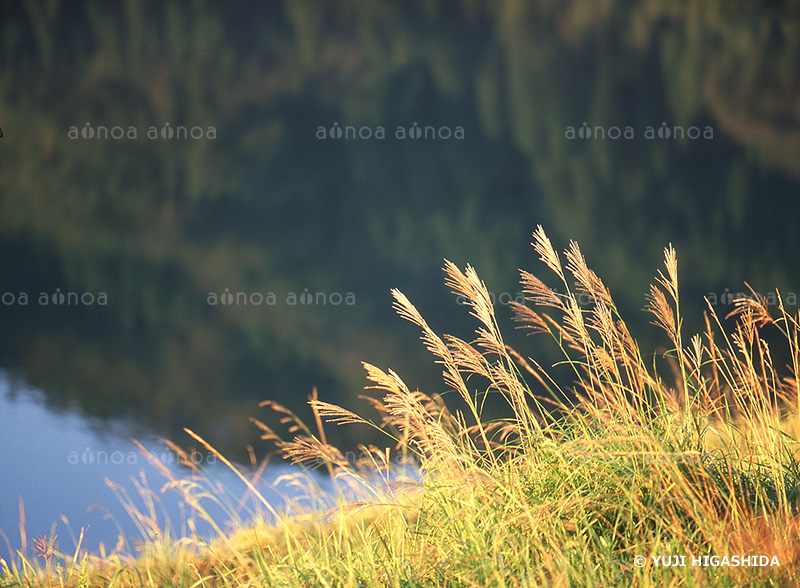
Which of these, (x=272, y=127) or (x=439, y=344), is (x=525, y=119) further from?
(x=439, y=344)

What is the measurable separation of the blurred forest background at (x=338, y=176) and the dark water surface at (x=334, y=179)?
0.09 meters

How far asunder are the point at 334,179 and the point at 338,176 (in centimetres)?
53

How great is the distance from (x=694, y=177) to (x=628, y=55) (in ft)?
51.9

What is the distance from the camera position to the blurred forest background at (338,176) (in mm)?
10914

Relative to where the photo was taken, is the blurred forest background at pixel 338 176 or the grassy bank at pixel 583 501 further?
the blurred forest background at pixel 338 176

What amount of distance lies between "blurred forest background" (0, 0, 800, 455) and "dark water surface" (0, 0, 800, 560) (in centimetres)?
9

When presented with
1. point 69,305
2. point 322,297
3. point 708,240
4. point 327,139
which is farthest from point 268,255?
point 327,139

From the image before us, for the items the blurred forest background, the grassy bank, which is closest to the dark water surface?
the blurred forest background

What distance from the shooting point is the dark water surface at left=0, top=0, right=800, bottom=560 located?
10484mm

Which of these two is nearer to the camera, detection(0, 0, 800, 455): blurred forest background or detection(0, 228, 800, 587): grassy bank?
detection(0, 228, 800, 587): grassy bank

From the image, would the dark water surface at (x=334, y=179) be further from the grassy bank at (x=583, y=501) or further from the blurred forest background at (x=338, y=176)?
the grassy bank at (x=583, y=501)

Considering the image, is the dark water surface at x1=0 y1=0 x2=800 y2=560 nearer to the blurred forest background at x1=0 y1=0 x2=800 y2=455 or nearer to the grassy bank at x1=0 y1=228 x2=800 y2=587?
the blurred forest background at x1=0 y1=0 x2=800 y2=455

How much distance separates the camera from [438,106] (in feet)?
99.3

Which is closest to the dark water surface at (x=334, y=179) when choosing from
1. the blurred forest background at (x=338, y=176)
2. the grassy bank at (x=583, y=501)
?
the blurred forest background at (x=338, y=176)
